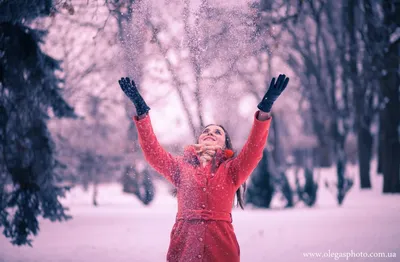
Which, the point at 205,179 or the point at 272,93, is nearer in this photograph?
the point at 272,93

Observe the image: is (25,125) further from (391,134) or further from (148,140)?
(391,134)

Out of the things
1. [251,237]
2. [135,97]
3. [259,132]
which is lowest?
[251,237]

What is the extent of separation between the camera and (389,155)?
1295 cm

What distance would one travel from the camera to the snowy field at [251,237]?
236 inches

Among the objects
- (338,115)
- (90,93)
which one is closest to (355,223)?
(90,93)

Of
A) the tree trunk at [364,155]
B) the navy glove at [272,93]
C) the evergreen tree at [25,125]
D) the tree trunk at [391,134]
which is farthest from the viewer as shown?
the tree trunk at [364,155]

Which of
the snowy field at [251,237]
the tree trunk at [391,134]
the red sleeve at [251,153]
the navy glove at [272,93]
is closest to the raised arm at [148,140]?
the red sleeve at [251,153]

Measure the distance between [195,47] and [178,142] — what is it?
1793 millimetres

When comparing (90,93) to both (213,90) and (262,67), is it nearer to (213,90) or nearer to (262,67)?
(262,67)

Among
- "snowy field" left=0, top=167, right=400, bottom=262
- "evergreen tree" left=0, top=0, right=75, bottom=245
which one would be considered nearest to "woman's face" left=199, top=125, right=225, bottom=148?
"snowy field" left=0, top=167, right=400, bottom=262

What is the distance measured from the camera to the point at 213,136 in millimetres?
3609

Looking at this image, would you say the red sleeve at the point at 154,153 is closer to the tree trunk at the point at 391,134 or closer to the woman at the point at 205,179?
the woman at the point at 205,179

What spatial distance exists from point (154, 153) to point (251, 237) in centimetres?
449

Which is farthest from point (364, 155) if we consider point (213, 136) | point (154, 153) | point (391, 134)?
point (154, 153)
